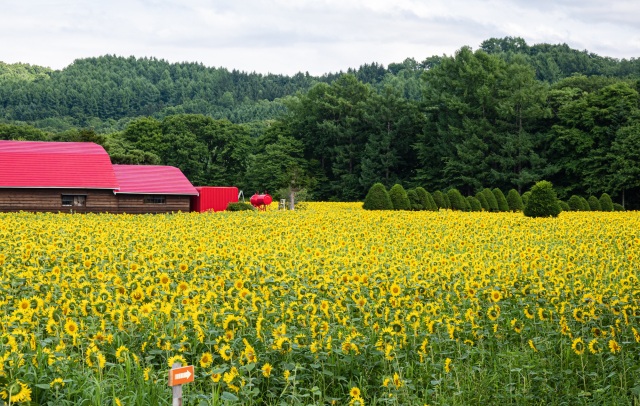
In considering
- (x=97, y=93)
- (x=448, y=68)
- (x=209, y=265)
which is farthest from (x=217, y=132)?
(x=209, y=265)

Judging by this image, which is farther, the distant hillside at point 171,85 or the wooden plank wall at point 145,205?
the distant hillside at point 171,85

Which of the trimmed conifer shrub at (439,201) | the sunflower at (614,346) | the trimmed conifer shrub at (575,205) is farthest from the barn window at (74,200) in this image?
the sunflower at (614,346)

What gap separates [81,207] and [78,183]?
129 cm

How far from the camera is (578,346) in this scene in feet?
25.9

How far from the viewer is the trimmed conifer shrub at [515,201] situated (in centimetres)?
4006

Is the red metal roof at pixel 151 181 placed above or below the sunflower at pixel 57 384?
above

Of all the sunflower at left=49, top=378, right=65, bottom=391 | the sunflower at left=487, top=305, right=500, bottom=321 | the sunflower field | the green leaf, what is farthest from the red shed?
the green leaf

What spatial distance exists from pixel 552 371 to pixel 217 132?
215 ft

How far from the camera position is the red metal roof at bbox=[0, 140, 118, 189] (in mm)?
36750

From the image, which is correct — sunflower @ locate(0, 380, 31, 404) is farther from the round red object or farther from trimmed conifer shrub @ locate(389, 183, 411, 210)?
the round red object

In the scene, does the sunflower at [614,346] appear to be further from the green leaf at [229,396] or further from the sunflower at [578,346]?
the green leaf at [229,396]

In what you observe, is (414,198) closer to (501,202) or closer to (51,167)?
(501,202)

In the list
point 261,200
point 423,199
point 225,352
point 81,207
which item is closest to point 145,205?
point 81,207

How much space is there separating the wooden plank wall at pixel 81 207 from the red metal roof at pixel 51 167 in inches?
19.7
